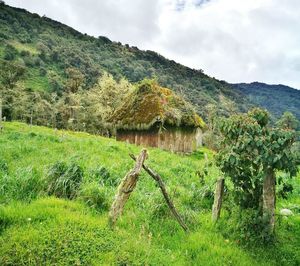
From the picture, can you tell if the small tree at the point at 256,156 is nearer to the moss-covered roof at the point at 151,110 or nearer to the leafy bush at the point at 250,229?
the leafy bush at the point at 250,229

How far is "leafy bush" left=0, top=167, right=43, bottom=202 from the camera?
8.55 m

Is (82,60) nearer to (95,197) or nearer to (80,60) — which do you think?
(80,60)

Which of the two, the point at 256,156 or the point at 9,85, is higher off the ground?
the point at 9,85

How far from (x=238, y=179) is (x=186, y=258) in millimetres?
2174

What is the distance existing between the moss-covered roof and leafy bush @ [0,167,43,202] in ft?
69.8

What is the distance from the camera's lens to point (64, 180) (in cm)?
923

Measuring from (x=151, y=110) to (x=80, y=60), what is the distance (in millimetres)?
93665

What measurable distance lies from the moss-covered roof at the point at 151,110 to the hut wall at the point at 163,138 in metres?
0.83

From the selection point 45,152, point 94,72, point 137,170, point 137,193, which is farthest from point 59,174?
point 94,72

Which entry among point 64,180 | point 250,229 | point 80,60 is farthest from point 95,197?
point 80,60

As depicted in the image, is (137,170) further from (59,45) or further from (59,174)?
(59,45)

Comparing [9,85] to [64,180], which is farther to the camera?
[9,85]

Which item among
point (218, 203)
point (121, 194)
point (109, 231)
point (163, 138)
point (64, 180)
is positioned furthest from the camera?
point (163, 138)

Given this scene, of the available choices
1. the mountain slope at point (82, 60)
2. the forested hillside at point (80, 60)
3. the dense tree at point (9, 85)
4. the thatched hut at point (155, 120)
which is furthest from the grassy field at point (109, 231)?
the mountain slope at point (82, 60)
